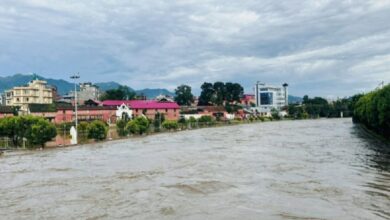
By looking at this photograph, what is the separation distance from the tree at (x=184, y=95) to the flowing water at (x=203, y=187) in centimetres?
6774

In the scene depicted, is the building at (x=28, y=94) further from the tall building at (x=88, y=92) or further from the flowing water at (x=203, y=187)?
the flowing water at (x=203, y=187)

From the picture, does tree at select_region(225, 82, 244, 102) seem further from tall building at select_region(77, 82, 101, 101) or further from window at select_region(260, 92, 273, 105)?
window at select_region(260, 92, 273, 105)

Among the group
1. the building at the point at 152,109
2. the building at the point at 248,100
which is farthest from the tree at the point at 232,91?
the building at the point at 152,109

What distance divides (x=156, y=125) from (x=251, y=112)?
4538cm

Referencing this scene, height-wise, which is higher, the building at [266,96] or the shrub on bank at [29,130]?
the building at [266,96]

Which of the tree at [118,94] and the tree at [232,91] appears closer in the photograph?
the tree at [118,94]

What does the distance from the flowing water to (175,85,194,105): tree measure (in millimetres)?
67742

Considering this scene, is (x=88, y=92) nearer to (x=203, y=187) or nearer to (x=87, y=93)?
(x=87, y=93)

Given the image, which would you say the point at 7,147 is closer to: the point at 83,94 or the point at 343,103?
the point at 83,94

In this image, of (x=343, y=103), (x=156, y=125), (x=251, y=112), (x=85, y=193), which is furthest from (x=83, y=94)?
(x=85, y=193)

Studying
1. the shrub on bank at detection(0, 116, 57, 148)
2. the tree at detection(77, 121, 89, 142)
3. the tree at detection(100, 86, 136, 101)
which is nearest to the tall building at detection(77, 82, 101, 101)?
the tree at detection(100, 86, 136, 101)

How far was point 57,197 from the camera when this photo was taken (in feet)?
37.6

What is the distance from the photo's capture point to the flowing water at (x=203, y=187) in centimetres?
935

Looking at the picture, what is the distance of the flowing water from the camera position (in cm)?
935
